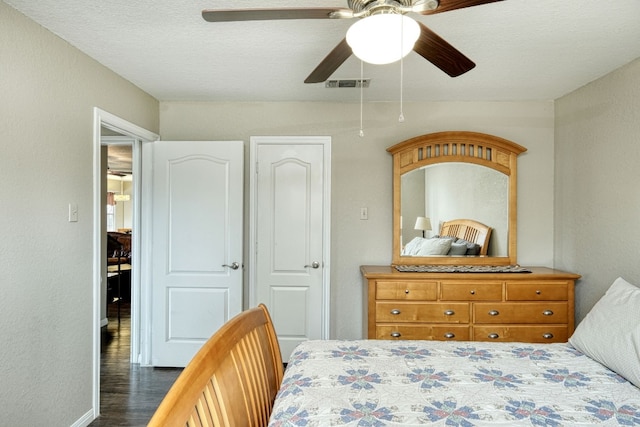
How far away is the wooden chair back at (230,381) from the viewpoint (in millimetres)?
867

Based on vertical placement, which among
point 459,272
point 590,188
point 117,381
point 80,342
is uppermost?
point 590,188

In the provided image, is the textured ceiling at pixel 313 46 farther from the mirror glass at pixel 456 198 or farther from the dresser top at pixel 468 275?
the dresser top at pixel 468 275

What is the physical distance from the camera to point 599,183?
2.90m

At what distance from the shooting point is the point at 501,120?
3564 millimetres

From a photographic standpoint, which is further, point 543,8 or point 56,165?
point 56,165

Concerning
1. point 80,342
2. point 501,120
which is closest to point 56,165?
point 80,342

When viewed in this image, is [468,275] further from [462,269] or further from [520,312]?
[520,312]

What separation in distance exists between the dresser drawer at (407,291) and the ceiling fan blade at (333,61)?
5.65 feet

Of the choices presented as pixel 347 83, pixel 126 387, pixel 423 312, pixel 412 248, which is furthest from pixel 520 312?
pixel 126 387

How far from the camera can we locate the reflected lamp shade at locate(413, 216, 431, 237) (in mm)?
3521

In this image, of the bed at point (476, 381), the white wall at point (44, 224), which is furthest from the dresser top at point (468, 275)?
the white wall at point (44, 224)

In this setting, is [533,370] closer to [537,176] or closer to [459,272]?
[459,272]

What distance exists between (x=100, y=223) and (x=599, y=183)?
12.0 feet

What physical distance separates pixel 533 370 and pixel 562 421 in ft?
1.41
